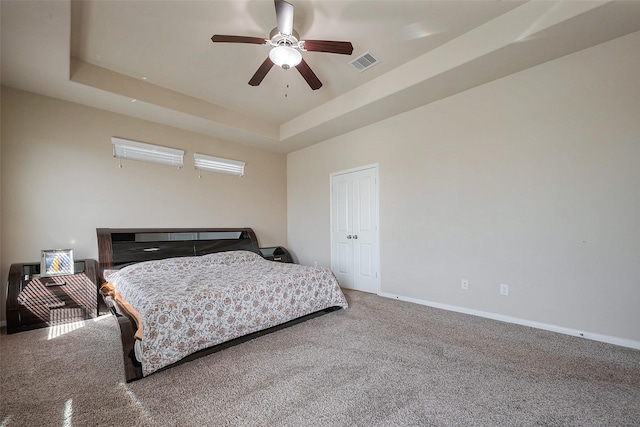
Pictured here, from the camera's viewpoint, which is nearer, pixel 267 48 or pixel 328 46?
pixel 328 46

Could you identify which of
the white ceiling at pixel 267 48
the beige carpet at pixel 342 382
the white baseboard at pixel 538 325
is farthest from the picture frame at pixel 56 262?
the white baseboard at pixel 538 325

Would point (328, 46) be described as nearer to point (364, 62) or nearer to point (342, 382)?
point (364, 62)

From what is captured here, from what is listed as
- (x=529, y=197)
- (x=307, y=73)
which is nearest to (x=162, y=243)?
(x=307, y=73)

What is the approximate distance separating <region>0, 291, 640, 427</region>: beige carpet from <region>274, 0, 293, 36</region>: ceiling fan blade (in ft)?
8.57

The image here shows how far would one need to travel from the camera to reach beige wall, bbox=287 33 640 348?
7.95 ft

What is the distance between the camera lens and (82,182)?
3.51 metres

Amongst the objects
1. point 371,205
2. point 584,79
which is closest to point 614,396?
point 584,79

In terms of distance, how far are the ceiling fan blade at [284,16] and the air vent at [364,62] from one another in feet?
3.53

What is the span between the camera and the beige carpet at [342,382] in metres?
1.53

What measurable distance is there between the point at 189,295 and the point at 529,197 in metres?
3.39

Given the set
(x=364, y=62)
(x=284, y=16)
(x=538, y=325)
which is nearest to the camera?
(x=284, y=16)

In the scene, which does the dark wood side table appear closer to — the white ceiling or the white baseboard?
the white ceiling

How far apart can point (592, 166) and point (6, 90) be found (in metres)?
6.10

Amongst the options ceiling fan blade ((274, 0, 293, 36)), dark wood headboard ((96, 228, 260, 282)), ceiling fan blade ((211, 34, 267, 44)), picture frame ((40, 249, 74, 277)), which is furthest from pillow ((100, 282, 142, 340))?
ceiling fan blade ((274, 0, 293, 36))
